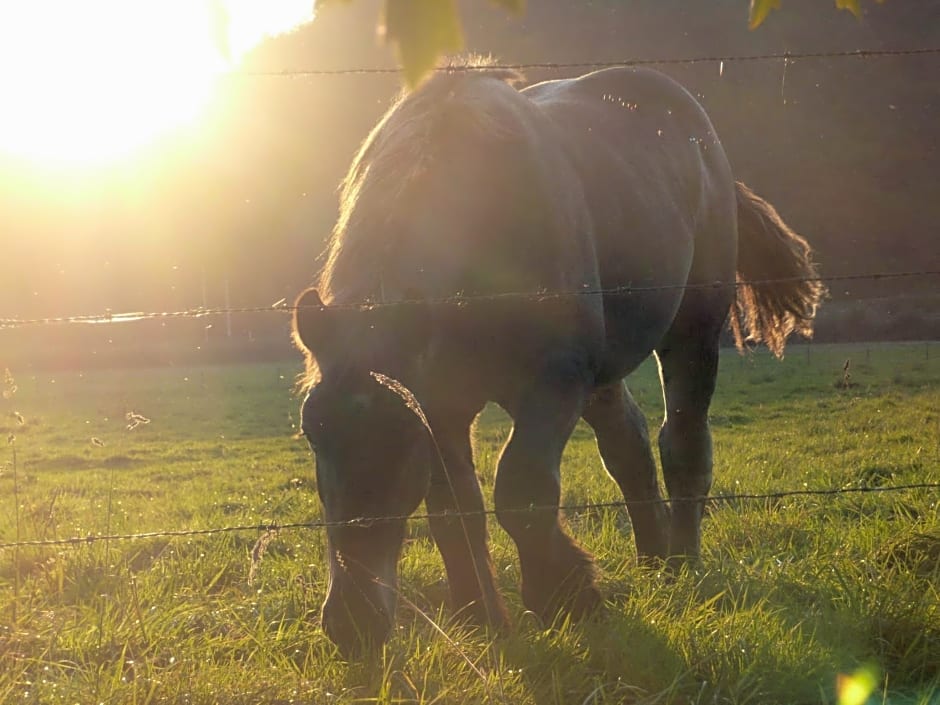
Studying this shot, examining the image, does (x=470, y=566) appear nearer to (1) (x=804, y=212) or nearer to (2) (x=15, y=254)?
(2) (x=15, y=254)

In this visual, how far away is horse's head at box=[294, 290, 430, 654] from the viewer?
9.81ft

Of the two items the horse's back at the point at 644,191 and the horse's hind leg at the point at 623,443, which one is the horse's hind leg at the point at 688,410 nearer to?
the horse's hind leg at the point at 623,443

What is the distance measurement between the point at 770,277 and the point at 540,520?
10.1 feet

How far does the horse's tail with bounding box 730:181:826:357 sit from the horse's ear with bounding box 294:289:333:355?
3.44 meters

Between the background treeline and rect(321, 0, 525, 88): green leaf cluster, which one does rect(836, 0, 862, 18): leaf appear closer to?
rect(321, 0, 525, 88): green leaf cluster

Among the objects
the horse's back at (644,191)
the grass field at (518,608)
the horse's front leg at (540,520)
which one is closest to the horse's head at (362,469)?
the grass field at (518,608)

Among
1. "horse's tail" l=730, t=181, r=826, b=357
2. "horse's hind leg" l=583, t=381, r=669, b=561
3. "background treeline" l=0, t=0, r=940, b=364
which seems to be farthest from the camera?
"background treeline" l=0, t=0, r=940, b=364

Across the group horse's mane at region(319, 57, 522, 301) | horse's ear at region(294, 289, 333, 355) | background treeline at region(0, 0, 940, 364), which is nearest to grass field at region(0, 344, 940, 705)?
horse's ear at region(294, 289, 333, 355)

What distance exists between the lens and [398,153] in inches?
144

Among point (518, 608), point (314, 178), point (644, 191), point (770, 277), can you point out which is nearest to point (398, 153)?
point (644, 191)

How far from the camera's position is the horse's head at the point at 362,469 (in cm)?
299

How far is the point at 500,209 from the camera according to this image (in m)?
3.77

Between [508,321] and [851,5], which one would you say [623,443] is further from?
[851,5]

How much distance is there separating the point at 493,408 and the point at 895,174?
78.4 ft
